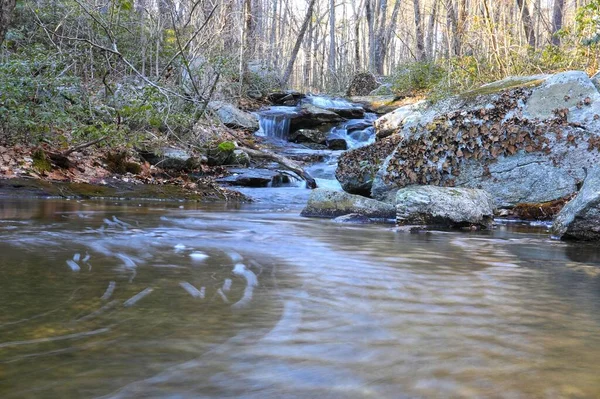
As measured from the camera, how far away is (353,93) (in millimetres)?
25641

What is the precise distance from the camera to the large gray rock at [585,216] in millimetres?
4938

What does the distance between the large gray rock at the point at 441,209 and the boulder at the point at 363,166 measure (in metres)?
3.23

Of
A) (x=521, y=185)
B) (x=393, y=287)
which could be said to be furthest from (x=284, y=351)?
A: (x=521, y=185)

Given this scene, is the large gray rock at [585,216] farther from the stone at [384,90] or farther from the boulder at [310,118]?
the stone at [384,90]

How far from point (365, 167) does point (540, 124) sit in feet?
10.1

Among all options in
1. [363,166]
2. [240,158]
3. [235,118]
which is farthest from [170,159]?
[235,118]

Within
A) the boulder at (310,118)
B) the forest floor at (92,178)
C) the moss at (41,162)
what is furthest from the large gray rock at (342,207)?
the boulder at (310,118)

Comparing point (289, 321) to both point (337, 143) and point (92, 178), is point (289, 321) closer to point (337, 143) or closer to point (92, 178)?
point (92, 178)

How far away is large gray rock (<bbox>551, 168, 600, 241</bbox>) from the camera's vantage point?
494 cm

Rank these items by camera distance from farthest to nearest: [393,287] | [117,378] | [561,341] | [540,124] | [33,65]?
[33,65]
[540,124]
[393,287]
[561,341]
[117,378]

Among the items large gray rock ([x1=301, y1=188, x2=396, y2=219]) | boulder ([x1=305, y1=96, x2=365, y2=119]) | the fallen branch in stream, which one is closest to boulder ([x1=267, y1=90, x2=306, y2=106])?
boulder ([x1=305, y1=96, x2=365, y2=119])

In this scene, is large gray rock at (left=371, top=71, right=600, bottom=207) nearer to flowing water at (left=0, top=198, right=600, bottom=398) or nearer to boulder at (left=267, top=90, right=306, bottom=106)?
flowing water at (left=0, top=198, right=600, bottom=398)

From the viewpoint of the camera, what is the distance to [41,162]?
8992 millimetres

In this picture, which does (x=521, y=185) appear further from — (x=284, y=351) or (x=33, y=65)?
(x=33, y=65)
